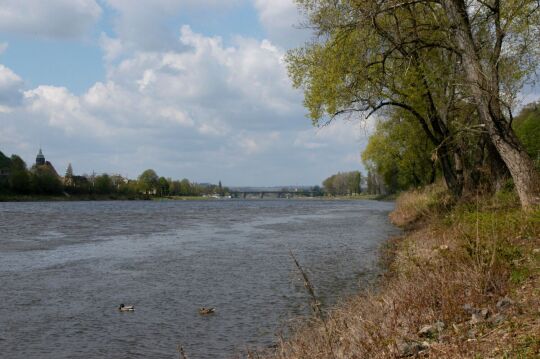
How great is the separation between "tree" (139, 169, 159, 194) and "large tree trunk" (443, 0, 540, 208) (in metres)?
166

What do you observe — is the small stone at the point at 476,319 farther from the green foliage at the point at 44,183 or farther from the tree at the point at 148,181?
the tree at the point at 148,181

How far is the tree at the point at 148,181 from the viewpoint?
17588 centimetres

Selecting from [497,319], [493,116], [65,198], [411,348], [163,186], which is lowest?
[411,348]

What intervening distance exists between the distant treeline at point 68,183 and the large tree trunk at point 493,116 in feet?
425

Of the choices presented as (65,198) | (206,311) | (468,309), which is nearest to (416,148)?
(206,311)

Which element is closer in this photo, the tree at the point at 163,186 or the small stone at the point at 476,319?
the small stone at the point at 476,319

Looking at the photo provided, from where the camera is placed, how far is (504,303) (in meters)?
7.51

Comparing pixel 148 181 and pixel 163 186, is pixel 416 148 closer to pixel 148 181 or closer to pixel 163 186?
pixel 148 181

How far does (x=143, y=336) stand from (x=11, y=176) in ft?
442

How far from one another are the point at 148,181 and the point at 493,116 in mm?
173517

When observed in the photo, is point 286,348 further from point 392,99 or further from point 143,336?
point 392,99

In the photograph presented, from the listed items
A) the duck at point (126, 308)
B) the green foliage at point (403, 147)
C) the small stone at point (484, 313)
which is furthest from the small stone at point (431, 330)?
the green foliage at point (403, 147)

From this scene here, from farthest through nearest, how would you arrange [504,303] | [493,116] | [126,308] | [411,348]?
[493,116]
[126,308]
[504,303]
[411,348]

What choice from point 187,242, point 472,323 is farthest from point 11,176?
point 472,323
